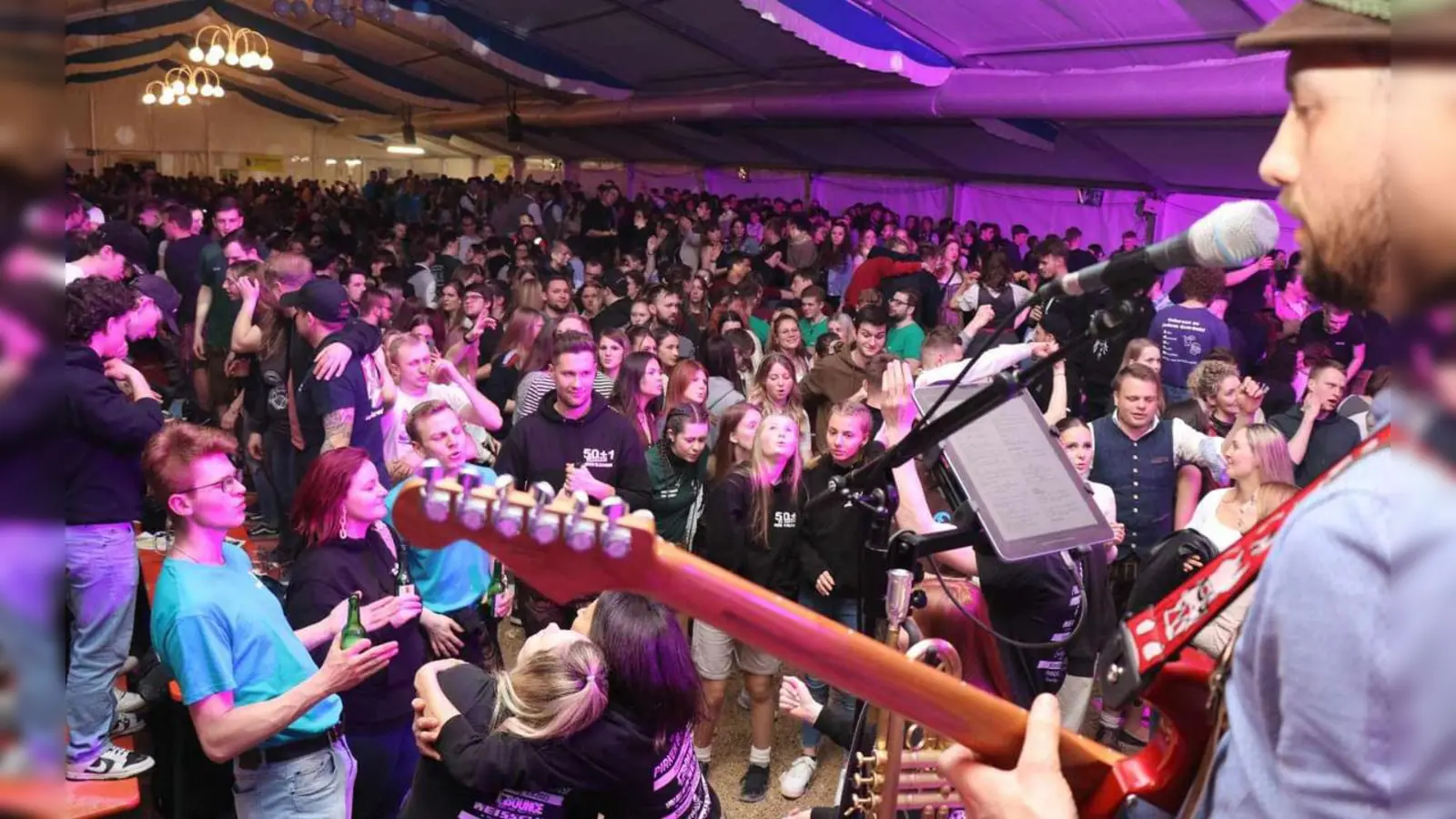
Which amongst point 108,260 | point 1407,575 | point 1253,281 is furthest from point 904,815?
point 1253,281

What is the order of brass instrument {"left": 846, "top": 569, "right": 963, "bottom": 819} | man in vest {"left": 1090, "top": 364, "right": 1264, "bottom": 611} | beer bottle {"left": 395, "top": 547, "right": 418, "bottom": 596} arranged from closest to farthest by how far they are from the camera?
brass instrument {"left": 846, "top": 569, "right": 963, "bottom": 819}
beer bottle {"left": 395, "top": 547, "right": 418, "bottom": 596}
man in vest {"left": 1090, "top": 364, "right": 1264, "bottom": 611}

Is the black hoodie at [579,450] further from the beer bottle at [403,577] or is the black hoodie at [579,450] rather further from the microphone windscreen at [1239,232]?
the microphone windscreen at [1239,232]

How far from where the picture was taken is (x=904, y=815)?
218 cm

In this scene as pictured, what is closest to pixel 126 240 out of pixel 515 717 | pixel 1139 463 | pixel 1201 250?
pixel 515 717

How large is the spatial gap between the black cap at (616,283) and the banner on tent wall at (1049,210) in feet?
17.6

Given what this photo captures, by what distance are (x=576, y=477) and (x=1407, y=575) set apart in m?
3.53

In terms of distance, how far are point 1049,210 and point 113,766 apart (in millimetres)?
10946

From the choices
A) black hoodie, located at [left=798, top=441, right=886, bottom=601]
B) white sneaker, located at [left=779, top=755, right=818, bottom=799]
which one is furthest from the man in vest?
white sneaker, located at [left=779, top=755, right=818, bottom=799]

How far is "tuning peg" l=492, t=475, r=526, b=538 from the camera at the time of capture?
52.1 inches

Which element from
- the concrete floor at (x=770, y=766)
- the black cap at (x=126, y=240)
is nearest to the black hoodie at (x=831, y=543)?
the concrete floor at (x=770, y=766)

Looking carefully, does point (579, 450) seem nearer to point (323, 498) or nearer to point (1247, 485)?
point (323, 498)

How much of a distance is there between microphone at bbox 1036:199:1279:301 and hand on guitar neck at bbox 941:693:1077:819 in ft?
1.81

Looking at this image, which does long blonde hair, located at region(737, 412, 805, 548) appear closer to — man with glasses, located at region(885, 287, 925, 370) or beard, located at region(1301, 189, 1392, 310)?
man with glasses, located at region(885, 287, 925, 370)

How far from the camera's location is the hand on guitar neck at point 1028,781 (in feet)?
3.77
